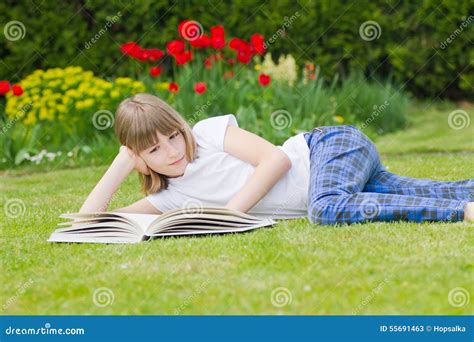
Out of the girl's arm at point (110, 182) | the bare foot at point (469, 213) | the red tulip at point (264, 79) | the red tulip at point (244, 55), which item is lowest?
the bare foot at point (469, 213)

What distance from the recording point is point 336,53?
9453mm

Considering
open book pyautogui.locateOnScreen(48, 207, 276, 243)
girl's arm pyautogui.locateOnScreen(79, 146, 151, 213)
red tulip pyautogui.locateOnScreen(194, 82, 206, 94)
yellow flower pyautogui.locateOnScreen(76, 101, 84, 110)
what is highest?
Result: red tulip pyautogui.locateOnScreen(194, 82, 206, 94)

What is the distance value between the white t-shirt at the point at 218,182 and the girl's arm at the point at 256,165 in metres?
0.07

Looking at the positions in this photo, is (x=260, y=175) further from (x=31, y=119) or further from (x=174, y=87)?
(x=31, y=119)

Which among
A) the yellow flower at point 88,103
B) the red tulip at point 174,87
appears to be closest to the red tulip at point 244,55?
the red tulip at point 174,87

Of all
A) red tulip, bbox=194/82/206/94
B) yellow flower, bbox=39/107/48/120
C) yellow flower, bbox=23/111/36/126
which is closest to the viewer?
red tulip, bbox=194/82/206/94

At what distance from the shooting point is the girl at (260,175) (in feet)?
11.8

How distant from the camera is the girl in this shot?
3.58 metres

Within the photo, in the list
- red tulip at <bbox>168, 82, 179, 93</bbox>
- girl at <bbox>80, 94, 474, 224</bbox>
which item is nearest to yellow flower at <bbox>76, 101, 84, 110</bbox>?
red tulip at <bbox>168, 82, 179, 93</bbox>

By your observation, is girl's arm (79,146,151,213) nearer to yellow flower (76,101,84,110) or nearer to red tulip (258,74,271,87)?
yellow flower (76,101,84,110)

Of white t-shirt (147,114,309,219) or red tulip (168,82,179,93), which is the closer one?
white t-shirt (147,114,309,219)

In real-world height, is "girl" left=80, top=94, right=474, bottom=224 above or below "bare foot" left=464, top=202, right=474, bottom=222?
above

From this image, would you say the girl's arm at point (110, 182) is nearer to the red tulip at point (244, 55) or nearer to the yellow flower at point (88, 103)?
the yellow flower at point (88, 103)

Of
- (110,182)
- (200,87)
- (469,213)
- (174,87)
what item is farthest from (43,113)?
(469,213)
